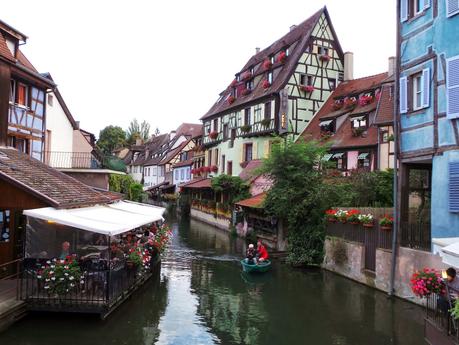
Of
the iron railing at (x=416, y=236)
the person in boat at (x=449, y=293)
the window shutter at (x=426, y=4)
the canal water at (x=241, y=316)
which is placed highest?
the window shutter at (x=426, y=4)

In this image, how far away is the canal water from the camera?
10.9 metres

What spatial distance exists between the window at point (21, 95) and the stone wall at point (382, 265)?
14.9 m

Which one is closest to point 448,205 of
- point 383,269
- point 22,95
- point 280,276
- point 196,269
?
point 383,269

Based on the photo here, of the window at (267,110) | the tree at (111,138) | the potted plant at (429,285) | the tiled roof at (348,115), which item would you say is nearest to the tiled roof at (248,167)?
the window at (267,110)

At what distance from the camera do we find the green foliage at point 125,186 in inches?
1133

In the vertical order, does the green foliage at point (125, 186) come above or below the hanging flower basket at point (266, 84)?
below

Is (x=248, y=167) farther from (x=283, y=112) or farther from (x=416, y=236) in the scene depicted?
(x=416, y=236)

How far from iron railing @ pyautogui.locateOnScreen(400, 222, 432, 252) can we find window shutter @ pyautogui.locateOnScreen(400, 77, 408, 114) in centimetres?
375

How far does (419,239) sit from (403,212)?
3.50 feet

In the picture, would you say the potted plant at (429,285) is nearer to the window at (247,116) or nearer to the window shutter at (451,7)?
the window shutter at (451,7)

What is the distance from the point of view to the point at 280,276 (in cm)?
1928

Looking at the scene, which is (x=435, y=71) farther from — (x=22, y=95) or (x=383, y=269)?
(x=22, y=95)

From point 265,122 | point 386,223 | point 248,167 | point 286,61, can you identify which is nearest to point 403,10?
point 386,223

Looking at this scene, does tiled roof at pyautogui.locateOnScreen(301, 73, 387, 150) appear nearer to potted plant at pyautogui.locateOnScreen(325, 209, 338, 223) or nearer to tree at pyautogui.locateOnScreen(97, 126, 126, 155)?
potted plant at pyautogui.locateOnScreen(325, 209, 338, 223)
